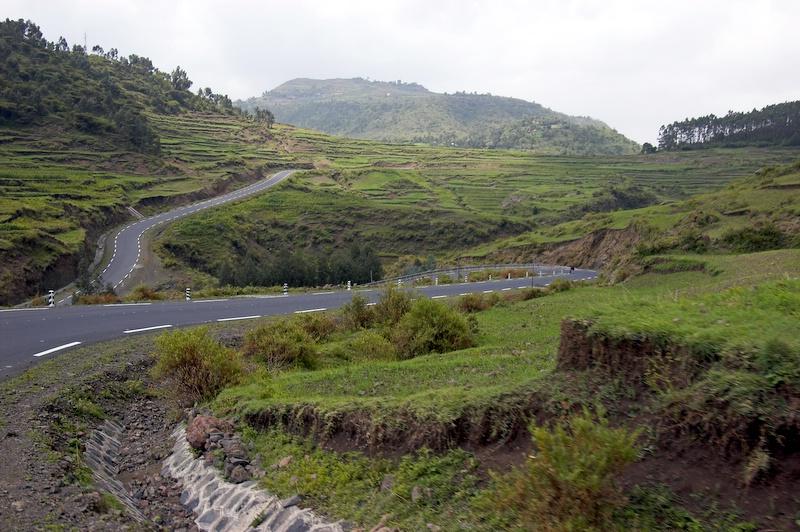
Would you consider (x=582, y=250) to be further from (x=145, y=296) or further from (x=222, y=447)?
(x=222, y=447)

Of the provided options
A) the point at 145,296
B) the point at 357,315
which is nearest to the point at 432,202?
the point at 145,296

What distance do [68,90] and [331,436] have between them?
303 ft

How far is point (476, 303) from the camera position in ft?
68.6

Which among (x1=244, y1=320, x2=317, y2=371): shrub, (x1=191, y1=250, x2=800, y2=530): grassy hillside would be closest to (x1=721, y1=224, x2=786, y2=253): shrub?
(x1=191, y1=250, x2=800, y2=530): grassy hillside

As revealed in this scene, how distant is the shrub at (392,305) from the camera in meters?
17.9

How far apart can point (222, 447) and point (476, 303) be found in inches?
499

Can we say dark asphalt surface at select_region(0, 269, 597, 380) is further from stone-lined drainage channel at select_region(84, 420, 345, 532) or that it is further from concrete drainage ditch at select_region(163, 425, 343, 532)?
concrete drainage ditch at select_region(163, 425, 343, 532)

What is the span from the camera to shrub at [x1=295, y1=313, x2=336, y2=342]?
55.0 ft

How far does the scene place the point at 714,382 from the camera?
5.61 m

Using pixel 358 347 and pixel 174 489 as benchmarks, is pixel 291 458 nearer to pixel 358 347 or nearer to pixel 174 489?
pixel 174 489

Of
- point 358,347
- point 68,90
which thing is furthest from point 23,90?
point 358,347

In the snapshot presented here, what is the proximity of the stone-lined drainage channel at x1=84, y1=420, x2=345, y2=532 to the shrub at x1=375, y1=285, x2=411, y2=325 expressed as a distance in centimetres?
779

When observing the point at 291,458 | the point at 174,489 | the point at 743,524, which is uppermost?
the point at 743,524

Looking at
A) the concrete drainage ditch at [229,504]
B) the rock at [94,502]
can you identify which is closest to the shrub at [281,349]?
the concrete drainage ditch at [229,504]
